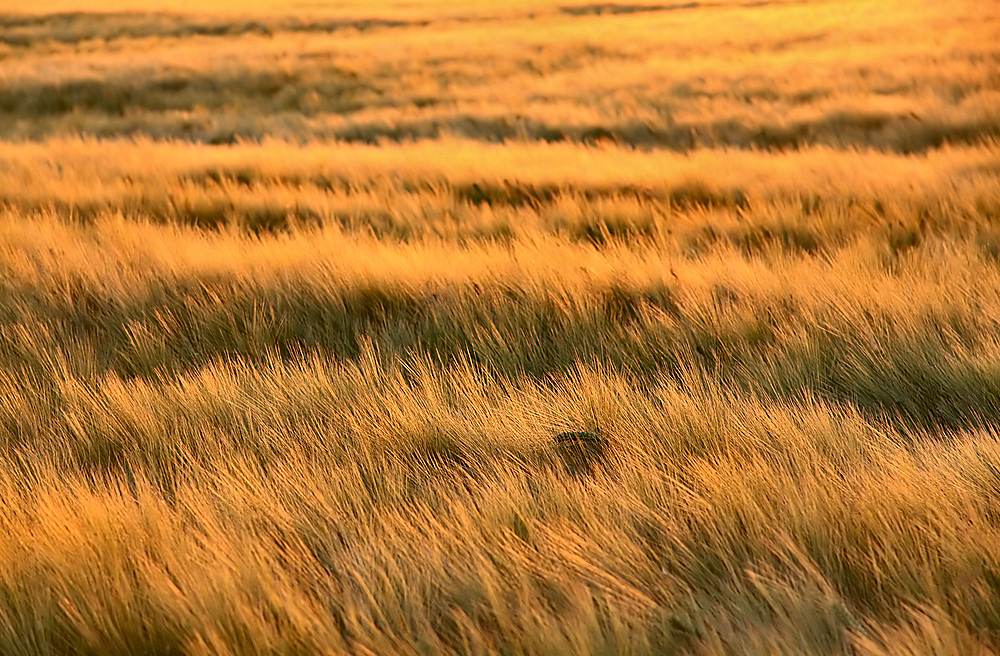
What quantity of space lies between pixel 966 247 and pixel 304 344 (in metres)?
3.58

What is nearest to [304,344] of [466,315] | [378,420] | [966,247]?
[466,315]

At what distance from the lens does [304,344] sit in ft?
11.8

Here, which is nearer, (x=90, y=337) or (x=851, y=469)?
(x=851, y=469)

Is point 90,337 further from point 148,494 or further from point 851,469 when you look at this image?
point 851,469

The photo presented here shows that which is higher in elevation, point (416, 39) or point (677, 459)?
point (416, 39)

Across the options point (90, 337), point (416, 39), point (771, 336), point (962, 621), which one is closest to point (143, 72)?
point (416, 39)

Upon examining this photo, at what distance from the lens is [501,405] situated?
266cm

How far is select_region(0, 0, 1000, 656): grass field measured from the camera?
5.29 ft

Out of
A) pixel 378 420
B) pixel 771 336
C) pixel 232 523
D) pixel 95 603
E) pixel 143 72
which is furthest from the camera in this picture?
pixel 143 72

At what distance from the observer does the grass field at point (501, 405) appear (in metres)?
1.61

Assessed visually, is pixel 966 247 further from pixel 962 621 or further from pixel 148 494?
pixel 148 494

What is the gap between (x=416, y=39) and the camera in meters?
28.4

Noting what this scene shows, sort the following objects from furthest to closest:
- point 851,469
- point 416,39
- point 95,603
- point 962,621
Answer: point 416,39, point 851,469, point 95,603, point 962,621

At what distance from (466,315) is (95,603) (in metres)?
2.22
